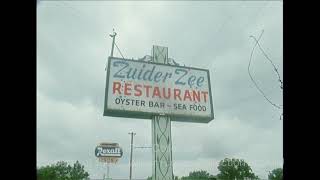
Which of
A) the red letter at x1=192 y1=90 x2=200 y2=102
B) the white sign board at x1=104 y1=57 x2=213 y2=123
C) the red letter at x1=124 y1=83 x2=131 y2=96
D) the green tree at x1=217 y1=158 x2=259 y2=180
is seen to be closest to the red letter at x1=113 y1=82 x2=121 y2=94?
the white sign board at x1=104 y1=57 x2=213 y2=123

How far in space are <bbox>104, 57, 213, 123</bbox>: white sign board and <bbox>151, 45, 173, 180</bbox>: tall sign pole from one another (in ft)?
1.41

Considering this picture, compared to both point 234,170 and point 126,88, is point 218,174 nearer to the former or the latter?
point 234,170

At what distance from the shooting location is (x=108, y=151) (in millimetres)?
38156

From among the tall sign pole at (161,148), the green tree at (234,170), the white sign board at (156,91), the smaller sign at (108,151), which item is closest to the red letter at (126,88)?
the white sign board at (156,91)

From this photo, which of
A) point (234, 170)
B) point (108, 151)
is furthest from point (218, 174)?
point (108, 151)

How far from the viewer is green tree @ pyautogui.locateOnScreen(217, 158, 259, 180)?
158ft

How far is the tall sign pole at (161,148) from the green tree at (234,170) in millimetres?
27487

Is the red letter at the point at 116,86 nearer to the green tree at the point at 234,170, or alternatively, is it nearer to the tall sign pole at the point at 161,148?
the tall sign pole at the point at 161,148

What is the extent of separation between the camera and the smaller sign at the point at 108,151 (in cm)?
3781
